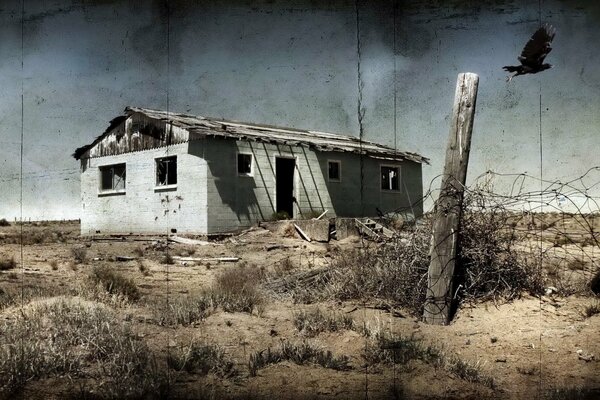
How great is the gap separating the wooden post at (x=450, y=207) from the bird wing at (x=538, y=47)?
606mm

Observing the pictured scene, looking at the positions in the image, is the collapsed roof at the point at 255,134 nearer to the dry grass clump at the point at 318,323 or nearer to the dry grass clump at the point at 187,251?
the dry grass clump at the point at 187,251

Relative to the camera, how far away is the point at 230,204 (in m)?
18.3

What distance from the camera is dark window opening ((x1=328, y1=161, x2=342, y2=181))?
22.0 metres

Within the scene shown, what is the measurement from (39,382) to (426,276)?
14.3ft

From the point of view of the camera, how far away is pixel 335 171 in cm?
2222

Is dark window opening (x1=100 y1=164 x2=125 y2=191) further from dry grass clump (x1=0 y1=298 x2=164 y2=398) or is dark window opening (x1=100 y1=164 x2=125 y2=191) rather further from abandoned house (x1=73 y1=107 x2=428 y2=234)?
dry grass clump (x1=0 y1=298 x2=164 y2=398)

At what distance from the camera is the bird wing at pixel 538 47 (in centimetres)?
596

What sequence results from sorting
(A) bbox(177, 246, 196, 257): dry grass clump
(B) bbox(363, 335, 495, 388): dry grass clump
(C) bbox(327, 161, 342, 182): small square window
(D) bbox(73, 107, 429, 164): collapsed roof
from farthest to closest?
(C) bbox(327, 161, 342, 182): small square window, (D) bbox(73, 107, 429, 164): collapsed roof, (A) bbox(177, 246, 196, 257): dry grass clump, (B) bbox(363, 335, 495, 388): dry grass clump

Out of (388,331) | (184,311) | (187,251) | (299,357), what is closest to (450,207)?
(388,331)

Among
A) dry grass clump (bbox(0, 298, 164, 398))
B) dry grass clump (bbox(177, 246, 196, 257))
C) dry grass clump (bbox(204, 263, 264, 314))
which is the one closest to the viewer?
dry grass clump (bbox(0, 298, 164, 398))

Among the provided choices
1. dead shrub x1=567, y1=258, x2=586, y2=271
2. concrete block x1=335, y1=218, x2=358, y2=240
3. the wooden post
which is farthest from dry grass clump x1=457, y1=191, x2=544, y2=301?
concrete block x1=335, y1=218, x2=358, y2=240

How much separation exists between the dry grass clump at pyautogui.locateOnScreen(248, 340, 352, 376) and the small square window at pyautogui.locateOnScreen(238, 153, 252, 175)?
45.6ft

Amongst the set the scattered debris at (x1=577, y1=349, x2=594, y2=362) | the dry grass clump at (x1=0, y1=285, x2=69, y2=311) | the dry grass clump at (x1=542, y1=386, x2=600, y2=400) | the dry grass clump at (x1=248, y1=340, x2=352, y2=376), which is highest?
the dry grass clump at (x1=0, y1=285, x2=69, y2=311)

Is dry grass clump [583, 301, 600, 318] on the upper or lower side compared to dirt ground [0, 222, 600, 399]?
upper
